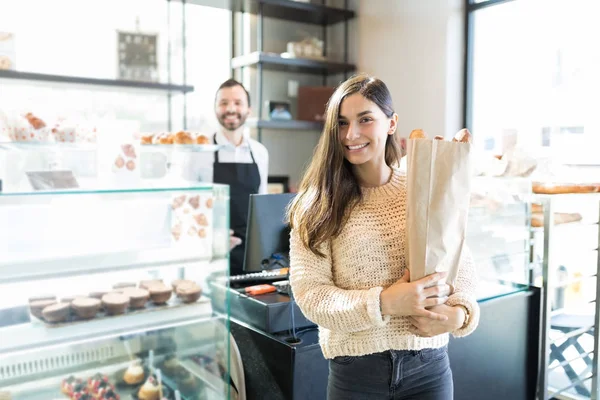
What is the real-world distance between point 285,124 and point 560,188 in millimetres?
2110

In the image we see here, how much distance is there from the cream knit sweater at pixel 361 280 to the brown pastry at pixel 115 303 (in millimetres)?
408

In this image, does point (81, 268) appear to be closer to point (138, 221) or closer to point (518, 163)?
point (138, 221)

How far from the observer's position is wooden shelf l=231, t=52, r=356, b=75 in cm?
384

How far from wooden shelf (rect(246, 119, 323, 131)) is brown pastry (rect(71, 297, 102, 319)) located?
8.89 ft

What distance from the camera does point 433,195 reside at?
3.72ft

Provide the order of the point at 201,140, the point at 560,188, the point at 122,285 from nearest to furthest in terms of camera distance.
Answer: the point at 122,285 < the point at 201,140 < the point at 560,188

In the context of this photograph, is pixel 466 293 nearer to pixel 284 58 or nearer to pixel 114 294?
pixel 114 294

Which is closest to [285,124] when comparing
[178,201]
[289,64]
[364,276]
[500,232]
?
[289,64]

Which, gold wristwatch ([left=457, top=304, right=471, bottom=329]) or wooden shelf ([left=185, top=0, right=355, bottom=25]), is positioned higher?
wooden shelf ([left=185, top=0, right=355, bottom=25])

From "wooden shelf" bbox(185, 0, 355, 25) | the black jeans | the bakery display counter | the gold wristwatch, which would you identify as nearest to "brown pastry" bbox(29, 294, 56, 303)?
the bakery display counter

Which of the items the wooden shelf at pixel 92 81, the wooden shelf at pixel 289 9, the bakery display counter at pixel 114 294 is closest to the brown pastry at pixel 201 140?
the bakery display counter at pixel 114 294

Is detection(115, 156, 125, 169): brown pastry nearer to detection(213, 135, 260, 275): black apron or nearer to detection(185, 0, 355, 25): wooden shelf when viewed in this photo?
detection(213, 135, 260, 275): black apron

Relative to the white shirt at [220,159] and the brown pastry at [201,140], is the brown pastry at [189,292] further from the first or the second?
the white shirt at [220,159]

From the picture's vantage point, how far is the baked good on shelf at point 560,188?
229cm
